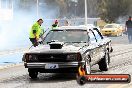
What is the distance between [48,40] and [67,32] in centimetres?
61

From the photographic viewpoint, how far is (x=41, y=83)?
11805 mm

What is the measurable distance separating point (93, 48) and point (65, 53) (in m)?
1.44

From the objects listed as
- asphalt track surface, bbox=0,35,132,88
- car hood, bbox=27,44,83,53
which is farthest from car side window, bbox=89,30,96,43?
asphalt track surface, bbox=0,35,132,88

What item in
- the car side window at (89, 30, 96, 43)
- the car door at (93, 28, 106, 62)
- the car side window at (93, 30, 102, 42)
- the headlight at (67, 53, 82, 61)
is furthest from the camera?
the car side window at (93, 30, 102, 42)

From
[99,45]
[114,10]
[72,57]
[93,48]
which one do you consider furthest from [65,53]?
[114,10]

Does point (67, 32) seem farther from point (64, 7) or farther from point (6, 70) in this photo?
point (64, 7)

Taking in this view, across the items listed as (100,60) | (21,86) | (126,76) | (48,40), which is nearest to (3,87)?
(21,86)

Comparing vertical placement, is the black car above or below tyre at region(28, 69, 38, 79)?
above

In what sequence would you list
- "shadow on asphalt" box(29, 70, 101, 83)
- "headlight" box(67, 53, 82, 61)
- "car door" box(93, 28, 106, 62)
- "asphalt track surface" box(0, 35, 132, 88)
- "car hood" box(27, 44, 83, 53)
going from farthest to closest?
"car door" box(93, 28, 106, 62)
"shadow on asphalt" box(29, 70, 101, 83)
"car hood" box(27, 44, 83, 53)
"headlight" box(67, 53, 82, 61)
"asphalt track surface" box(0, 35, 132, 88)

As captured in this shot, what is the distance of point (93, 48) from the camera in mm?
13203

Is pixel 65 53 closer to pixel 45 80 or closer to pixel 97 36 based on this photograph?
pixel 45 80

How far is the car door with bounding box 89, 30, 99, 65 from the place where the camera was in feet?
42.9

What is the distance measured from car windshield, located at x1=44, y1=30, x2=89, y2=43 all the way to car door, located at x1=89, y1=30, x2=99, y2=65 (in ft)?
0.67

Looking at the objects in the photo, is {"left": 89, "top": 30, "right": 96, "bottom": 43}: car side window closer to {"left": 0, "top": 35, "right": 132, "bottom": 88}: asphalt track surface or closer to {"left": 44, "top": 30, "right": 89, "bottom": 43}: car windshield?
{"left": 44, "top": 30, "right": 89, "bottom": 43}: car windshield
